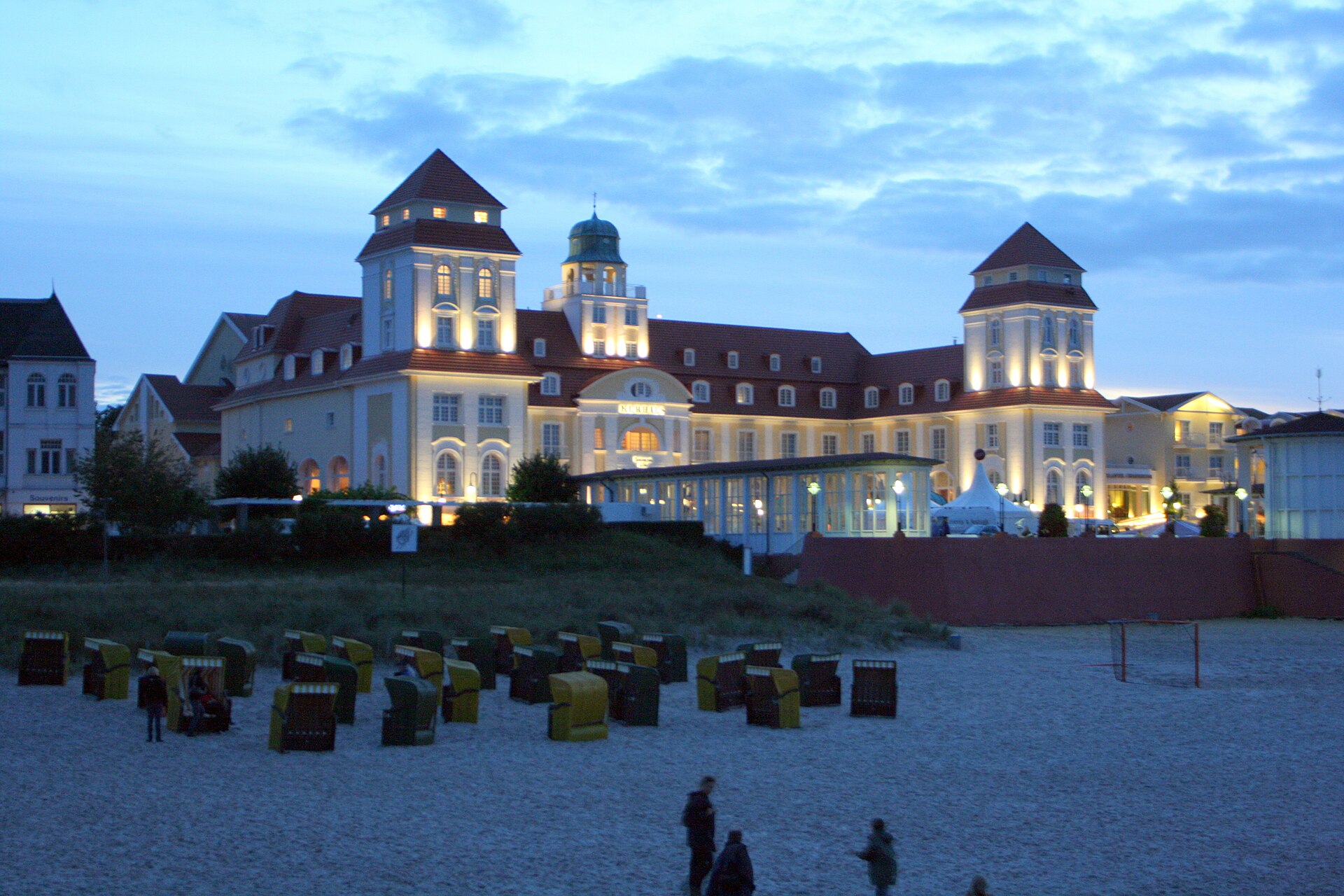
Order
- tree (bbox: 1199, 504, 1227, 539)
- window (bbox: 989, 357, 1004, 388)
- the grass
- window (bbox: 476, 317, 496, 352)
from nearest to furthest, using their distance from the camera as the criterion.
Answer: the grass → tree (bbox: 1199, 504, 1227, 539) → window (bbox: 476, 317, 496, 352) → window (bbox: 989, 357, 1004, 388)

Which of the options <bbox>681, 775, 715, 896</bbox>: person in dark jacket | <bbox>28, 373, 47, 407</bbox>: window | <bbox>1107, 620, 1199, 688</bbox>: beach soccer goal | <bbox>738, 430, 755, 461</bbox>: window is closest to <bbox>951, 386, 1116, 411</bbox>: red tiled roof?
<bbox>738, 430, 755, 461</bbox>: window

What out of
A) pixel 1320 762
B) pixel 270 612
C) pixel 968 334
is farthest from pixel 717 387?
pixel 1320 762

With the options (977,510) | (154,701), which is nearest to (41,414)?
(977,510)

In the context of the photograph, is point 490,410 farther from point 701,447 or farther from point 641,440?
point 701,447

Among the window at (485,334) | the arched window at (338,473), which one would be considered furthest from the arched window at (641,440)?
the arched window at (338,473)

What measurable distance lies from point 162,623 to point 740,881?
22829 millimetres

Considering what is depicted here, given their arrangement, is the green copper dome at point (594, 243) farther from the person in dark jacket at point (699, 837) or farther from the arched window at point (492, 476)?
the person in dark jacket at point (699, 837)

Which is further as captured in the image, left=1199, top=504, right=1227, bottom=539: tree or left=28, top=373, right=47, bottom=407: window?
left=28, top=373, right=47, bottom=407: window

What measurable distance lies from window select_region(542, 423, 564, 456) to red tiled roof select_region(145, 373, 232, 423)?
2257 centimetres

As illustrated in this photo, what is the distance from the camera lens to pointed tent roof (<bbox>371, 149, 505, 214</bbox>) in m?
68.3

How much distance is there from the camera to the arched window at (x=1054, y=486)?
79.4 meters

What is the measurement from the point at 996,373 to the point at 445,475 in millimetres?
30688

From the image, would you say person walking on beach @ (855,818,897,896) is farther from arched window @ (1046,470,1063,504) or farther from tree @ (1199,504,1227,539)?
arched window @ (1046,470,1063,504)

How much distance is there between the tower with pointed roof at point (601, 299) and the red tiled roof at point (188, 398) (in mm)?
21051
